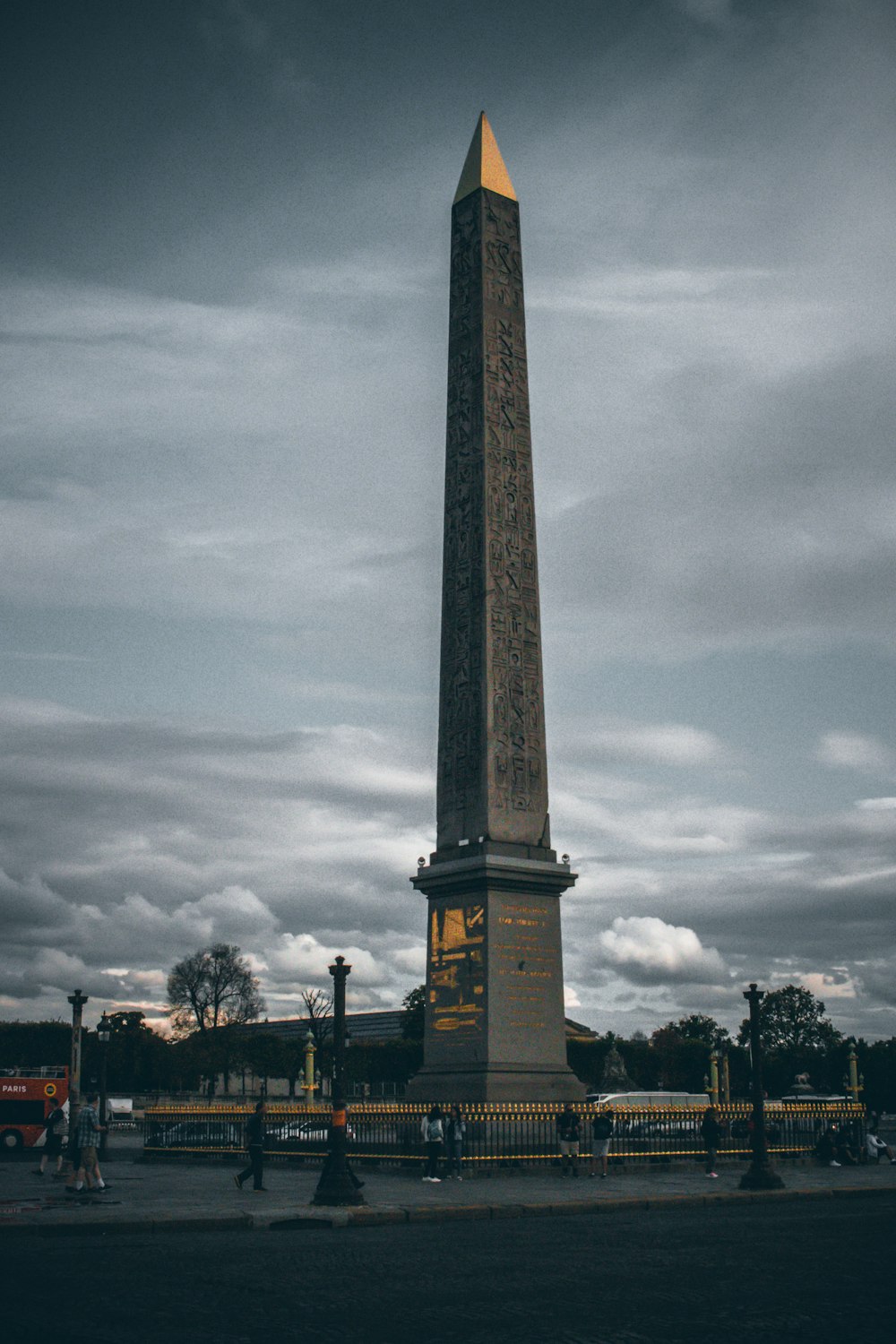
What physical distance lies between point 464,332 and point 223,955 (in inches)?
3240

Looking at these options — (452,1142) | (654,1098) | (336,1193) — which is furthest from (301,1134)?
(654,1098)

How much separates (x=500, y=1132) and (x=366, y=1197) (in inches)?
259

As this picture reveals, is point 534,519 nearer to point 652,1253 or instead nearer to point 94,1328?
point 652,1253

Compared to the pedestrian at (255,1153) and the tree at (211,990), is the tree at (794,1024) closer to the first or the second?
the tree at (211,990)

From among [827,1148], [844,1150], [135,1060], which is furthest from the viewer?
[135,1060]

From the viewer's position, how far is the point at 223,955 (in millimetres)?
108750

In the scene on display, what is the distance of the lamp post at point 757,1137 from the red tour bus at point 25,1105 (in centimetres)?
3290

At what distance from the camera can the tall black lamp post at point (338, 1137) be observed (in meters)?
20.8

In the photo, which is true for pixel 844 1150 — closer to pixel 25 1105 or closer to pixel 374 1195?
pixel 374 1195

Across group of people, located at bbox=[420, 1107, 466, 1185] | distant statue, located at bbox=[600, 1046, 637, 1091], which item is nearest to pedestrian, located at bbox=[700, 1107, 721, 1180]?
group of people, located at bbox=[420, 1107, 466, 1185]

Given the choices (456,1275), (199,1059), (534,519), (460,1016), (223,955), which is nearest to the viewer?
(456,1275)

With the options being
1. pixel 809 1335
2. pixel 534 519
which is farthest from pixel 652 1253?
pixel 534 519

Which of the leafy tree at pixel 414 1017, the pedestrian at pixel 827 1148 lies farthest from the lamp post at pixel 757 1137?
the leafy tree at pixel 414 1017

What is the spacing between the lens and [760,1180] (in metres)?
25.5
